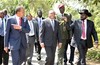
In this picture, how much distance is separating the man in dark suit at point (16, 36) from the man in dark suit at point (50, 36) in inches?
40.7

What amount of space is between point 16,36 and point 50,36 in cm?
140

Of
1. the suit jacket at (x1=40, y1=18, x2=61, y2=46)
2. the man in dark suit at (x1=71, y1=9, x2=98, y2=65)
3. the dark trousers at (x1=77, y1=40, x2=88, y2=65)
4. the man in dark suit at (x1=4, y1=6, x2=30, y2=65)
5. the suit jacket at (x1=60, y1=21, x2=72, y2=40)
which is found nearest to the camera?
the man in dark suit at (x1=4, y1=6, x2=30, y2=65)

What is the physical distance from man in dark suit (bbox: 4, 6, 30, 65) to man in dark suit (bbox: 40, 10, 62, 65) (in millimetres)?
1035

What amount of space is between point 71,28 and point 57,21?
65cm

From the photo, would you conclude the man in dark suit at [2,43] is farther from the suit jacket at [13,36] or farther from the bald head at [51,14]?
the suit jacket at [13,36]

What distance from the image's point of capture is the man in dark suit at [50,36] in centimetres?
1105

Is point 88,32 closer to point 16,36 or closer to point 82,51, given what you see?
point 82,51

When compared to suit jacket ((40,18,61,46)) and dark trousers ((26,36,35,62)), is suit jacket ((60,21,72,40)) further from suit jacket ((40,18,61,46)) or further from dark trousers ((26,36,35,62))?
dark trousers ((26,36,35,62))

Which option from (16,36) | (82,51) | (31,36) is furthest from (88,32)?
(31,36)

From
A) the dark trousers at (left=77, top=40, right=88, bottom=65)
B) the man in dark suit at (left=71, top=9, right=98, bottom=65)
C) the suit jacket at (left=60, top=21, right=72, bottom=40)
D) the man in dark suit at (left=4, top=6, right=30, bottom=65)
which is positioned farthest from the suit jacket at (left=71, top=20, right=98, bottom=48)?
the man in dark suit at (left=4, top=6, right=30, bottom=65)

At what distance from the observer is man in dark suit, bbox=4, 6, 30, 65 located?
32.9ft

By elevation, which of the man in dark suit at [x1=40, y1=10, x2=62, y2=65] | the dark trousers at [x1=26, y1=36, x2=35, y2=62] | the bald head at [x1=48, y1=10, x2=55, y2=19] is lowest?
the dark trousers at [x1=26, y1=36, x2=35, y2=62]

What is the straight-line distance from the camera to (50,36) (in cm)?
1113

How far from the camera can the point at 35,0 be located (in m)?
30.6
